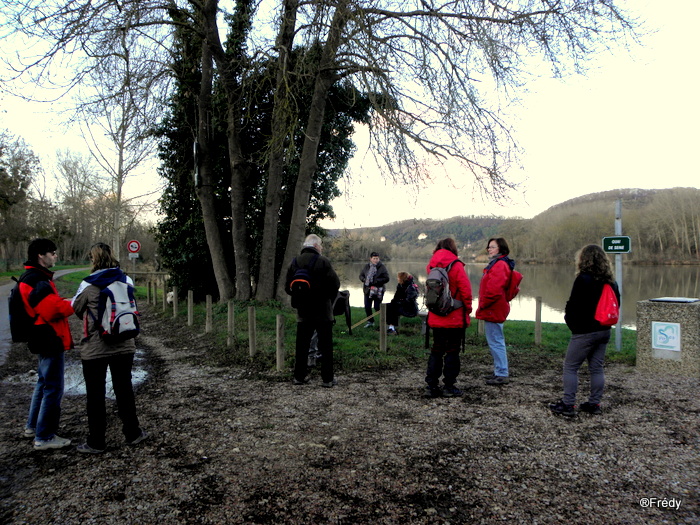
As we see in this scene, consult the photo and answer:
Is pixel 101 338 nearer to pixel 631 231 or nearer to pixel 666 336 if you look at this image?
pixel 666 336

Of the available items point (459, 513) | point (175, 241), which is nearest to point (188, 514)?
point (459, 513)

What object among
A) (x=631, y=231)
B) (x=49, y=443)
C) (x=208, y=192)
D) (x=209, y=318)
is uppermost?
(x=631, y=231)

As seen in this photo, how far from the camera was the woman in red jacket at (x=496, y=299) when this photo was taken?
19.8 feet

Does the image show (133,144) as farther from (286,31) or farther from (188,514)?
(188,514)

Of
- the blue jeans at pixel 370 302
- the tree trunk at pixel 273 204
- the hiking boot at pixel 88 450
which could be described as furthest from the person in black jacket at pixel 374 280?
the hiking boot at pixel 88 450

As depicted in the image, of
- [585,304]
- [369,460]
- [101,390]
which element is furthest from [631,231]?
[101,390]

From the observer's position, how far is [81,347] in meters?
4.01

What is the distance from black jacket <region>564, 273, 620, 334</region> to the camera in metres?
4.72

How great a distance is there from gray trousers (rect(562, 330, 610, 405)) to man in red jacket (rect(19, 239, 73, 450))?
15.2 ft

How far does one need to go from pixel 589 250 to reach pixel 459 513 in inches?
117

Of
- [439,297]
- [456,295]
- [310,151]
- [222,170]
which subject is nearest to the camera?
[439,297]

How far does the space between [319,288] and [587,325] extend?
3017mm

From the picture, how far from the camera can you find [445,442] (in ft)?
14.0

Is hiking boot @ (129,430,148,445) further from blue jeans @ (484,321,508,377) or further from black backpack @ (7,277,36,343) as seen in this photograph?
blue jeans @ (484,321,508,377)
